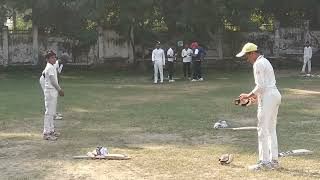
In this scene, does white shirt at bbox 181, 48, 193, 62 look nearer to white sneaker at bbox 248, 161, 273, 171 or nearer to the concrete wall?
the concrete wall

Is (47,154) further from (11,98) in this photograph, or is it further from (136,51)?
(136,51)

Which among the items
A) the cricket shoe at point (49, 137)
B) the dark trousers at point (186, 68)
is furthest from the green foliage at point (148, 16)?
the cricket shoe at point (49, 137)

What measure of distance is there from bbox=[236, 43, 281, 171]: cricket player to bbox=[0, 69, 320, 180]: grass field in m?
0.29

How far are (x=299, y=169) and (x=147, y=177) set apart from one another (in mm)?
2357

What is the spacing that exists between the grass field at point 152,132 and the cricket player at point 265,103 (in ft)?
0.95

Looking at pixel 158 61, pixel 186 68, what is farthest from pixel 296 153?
pixel 186 68

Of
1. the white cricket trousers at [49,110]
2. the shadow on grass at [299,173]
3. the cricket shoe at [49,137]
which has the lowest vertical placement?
the shadow on grass at [299,173]

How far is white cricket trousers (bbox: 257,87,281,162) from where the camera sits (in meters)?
8.55

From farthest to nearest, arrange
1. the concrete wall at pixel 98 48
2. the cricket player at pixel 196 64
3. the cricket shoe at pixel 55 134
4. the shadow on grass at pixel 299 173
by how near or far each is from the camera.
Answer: the concrete wall at pixel 98 48
the cricket player at pixel 196 64
the cricket shoe at pixel 55 134
the shadow on grass at pixel 299 173

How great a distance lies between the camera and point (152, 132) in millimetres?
12406

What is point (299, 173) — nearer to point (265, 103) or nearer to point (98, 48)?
point (265, 103)

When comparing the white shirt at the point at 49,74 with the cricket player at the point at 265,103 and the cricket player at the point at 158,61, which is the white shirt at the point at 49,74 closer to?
the cricket player at the point at 265,103

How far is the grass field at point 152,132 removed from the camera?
8.92 metres

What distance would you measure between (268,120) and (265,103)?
0.26 meters
